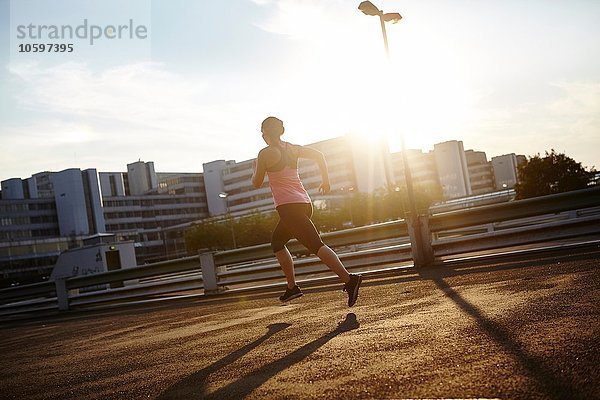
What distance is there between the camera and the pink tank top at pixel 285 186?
6.58 meters

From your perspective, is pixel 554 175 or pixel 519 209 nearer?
pixel 519 209

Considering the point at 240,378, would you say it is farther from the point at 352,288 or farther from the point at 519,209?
the point at 519,209

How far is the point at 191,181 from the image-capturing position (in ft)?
500

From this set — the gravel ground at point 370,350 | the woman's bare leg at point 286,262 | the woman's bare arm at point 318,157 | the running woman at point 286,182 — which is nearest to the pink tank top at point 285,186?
the running woman at point 286,182

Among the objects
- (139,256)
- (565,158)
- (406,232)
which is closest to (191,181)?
(139,256)

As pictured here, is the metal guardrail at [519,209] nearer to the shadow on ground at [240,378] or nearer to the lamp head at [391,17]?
the shadow on ground at [240,378]

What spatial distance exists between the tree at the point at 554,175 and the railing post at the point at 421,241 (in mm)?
55911

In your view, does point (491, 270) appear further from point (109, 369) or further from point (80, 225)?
point (80, 225)

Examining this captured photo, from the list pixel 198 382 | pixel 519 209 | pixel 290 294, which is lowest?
pixel 198 382

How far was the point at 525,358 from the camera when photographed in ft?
10.1

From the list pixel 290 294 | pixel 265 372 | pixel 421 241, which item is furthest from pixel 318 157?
pixel 421 241

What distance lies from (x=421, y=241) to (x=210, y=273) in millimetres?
4031

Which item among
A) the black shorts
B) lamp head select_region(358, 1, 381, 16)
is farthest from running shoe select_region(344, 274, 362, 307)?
lamp head select_region(358, 1, 381, 16)

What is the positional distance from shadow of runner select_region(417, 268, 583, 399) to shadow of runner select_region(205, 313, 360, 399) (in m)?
0.96
